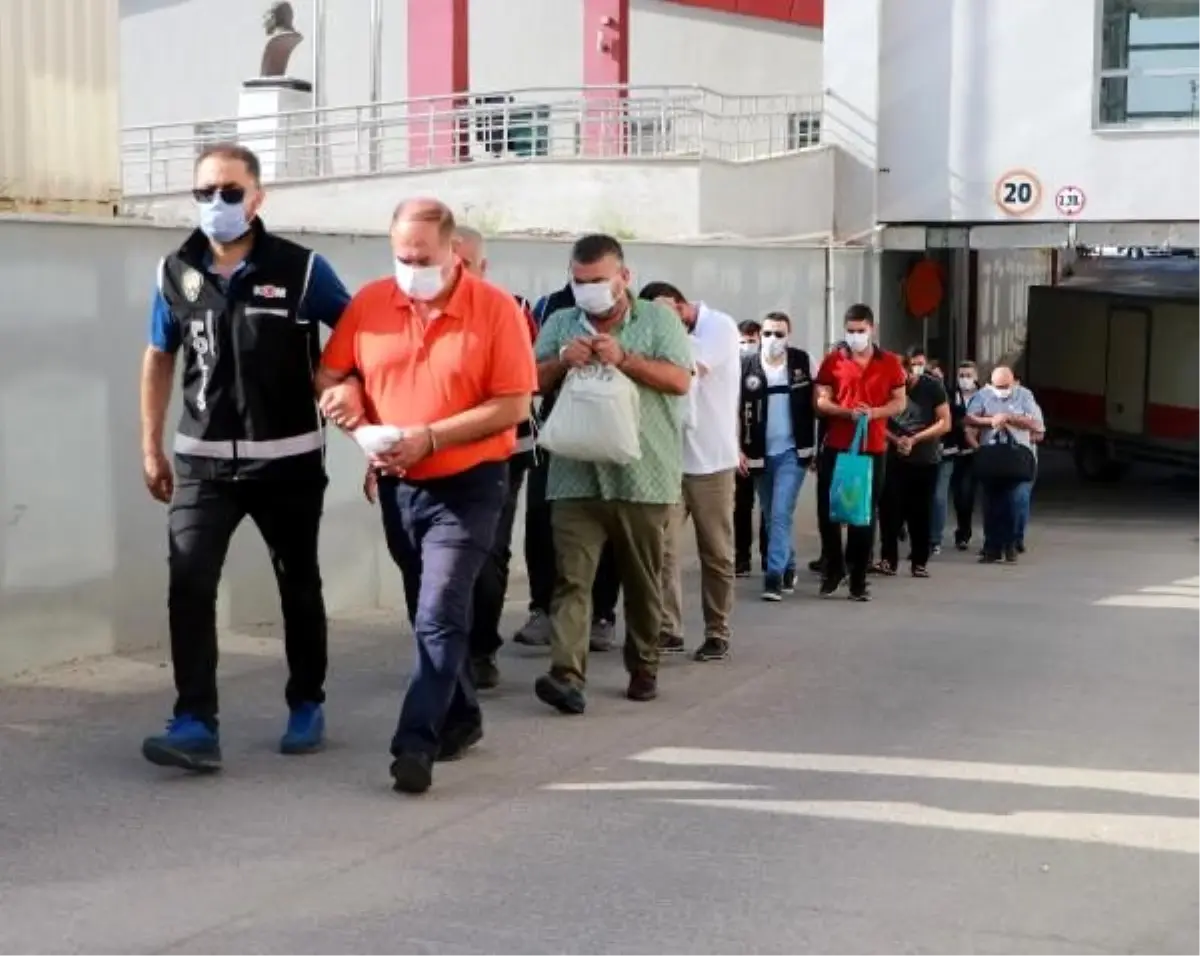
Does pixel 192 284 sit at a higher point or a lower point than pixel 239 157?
lower

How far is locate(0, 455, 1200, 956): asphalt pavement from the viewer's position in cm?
532

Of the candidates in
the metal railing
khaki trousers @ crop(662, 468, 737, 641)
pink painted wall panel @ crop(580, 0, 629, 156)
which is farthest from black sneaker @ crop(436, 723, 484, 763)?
pink painted wall panel @ crop(580, 0, 629, 156)

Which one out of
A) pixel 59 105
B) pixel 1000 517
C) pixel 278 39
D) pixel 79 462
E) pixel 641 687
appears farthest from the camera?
pixel 278 39

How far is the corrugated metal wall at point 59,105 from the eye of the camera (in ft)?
31.3

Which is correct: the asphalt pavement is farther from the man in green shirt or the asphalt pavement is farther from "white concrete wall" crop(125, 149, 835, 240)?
"white concrete wall" crop(125, 149, 835, 240)

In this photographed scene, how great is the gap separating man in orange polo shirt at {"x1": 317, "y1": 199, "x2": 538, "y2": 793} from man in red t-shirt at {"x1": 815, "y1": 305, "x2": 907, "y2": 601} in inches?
231

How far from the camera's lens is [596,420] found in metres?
7.77

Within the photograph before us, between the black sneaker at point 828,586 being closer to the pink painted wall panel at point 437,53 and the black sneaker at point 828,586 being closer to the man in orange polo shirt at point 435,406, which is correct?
the man in orange polo shirt at point 435,406

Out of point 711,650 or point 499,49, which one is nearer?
point 711,650

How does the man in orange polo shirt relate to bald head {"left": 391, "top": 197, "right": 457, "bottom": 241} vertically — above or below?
below

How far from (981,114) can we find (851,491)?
11.5 metres

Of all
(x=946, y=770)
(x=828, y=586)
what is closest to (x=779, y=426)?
(x=828, y=586)

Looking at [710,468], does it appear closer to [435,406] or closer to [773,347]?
[435,406]

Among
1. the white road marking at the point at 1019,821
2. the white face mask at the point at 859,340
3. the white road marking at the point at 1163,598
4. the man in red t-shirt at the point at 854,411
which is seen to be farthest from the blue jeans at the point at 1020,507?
the white road marking at the point at 1019,821
